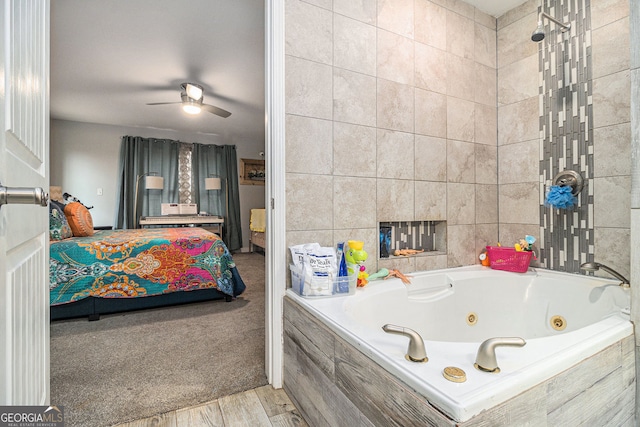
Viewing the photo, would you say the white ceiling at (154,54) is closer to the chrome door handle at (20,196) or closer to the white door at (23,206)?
the white door at (23,206)

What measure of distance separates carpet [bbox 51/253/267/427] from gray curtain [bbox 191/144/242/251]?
3.15 meters

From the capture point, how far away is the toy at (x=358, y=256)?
5.10 ft

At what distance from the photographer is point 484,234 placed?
2.25 metres

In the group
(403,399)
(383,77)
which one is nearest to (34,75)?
(403,399)

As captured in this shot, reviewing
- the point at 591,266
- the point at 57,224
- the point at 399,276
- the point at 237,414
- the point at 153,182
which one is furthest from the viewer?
the point at 153,182

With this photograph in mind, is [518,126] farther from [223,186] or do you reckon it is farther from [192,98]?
[223,186]

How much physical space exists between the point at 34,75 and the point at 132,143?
16.6ft

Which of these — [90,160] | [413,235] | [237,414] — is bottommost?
[237,414]

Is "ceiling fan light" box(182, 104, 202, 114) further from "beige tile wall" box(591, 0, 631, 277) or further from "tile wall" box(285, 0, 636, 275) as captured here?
"beige tile wall" box(591, 0, 631, 277)

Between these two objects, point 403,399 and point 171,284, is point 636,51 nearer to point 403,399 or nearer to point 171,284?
point 403,399

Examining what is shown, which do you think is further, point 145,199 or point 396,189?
point 145,199

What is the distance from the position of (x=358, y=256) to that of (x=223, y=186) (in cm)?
480

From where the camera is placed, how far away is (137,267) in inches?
99.4

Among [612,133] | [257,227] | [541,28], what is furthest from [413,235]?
[257,227]
